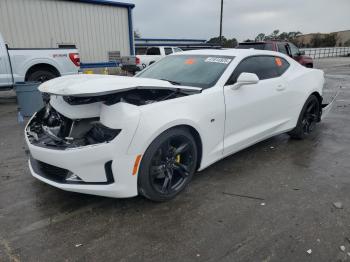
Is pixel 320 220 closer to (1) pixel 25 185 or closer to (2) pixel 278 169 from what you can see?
(2) pixel 278 169

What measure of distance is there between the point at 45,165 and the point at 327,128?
199 inches

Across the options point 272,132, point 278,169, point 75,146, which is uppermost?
point 75,146

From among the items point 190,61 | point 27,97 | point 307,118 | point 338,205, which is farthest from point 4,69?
point 338,205

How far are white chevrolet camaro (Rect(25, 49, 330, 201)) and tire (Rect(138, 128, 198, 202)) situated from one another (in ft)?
0.03

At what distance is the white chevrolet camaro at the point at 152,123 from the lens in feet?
9.01

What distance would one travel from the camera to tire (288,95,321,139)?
5012mm

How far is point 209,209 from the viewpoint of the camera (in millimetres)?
3057

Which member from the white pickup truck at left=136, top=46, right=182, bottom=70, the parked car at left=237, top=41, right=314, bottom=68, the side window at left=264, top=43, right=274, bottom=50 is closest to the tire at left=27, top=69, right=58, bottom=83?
the parked car at left=237, top=41, right=314, bottom=68

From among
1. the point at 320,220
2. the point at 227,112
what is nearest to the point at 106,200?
the point at 227,112

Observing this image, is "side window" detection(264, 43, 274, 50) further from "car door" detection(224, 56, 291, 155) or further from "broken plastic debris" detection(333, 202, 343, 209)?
"broken plastic debris" detection(333, 202, 343, 209)

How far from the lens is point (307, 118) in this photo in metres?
5.25

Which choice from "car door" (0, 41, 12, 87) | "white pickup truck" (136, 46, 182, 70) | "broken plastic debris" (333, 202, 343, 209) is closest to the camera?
"broken plastic debris" (333, 202, 343, 209)

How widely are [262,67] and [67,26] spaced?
1089 cm

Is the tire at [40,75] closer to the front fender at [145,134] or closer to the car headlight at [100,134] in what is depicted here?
the car headlight at [100,134]
